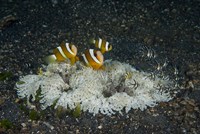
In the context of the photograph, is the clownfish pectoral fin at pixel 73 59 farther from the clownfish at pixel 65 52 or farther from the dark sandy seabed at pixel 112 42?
the dark sandy seabed at pixel 112 42

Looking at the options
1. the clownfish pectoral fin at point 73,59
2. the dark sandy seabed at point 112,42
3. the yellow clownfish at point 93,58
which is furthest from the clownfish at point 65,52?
the dark sandy seabed at point 112,42

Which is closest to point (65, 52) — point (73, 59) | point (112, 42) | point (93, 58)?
point (73, 59)

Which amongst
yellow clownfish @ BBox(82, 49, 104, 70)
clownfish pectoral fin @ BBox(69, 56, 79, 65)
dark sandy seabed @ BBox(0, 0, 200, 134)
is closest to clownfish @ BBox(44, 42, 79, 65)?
clownfish pectoral fin @ BBox(69, 56, 79, 65)

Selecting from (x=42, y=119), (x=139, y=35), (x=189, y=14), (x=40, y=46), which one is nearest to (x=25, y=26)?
(x=40, y=46)

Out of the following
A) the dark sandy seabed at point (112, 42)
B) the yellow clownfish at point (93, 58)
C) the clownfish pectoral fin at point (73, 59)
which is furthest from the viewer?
the clownfish pectoral fin at point (73, 59)

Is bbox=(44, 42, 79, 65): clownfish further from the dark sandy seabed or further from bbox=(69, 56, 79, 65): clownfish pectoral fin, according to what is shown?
the dark sandy seabed

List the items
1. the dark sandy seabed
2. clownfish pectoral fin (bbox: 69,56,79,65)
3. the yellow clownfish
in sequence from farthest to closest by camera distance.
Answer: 1. clownfish pectoral fin (bbox: 69,56,79,65)
2. the dark sandy seabed
3. the yellow clownfish
